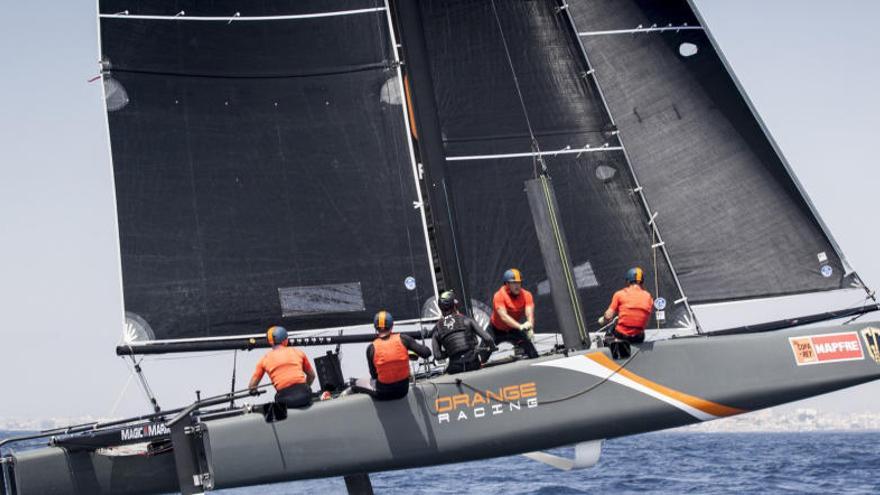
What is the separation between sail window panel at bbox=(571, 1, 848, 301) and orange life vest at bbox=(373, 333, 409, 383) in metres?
4.36

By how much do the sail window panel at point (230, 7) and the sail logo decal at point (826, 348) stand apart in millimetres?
6056

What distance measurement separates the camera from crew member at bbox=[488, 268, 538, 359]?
11.0 meters

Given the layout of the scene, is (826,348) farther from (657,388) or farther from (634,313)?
(634,313)

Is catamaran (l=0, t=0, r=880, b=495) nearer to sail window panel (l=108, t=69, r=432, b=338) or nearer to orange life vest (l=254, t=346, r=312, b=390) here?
sail window panel (l=108, t=69, r=432, b=338)

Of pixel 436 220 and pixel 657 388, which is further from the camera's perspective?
pixel 436 220

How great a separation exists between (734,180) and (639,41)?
2252 mm

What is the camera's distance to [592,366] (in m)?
10.4

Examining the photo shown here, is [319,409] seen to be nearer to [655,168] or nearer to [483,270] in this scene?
[483,270]

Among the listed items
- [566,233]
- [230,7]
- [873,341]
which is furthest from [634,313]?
[230,7]

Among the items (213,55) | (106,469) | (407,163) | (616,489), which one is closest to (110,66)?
(213,55)

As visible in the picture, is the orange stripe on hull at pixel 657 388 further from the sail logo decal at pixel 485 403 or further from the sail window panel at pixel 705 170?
the sail window panel at pixel 705 170

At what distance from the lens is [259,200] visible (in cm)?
1237

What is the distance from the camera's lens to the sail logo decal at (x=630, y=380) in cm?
1036

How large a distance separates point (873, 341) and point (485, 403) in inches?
145
